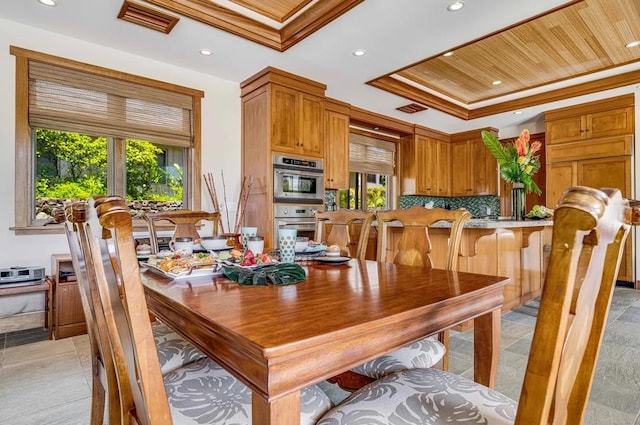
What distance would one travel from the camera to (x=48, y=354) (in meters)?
2.34

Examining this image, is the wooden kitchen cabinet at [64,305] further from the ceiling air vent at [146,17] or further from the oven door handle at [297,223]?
the ceiling air vent at [146,17]

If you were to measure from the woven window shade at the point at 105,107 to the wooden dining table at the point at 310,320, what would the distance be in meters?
2.51

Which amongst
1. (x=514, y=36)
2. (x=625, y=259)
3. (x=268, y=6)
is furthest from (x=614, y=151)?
(x=268, y=6)

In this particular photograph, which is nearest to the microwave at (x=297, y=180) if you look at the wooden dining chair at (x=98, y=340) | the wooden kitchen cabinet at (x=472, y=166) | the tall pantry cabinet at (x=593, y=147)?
the wooden dining chair at (x=98, y=340)

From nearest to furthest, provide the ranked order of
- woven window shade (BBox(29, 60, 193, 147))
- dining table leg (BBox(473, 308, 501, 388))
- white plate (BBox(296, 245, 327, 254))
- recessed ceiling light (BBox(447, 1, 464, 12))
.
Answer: dining table leg (BBox(473, 308, 501, 388)), white plate (BBox(296, 245, 327, 254)), recessed ceiling light (BBox(447, 1, 464, 12)), woven window shade (BBox(29, 60, 193, 147))

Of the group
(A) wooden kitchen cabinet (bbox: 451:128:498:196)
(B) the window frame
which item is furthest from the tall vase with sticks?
(A) wooden kitchen cabinet (bbox: 451:128:498:196)

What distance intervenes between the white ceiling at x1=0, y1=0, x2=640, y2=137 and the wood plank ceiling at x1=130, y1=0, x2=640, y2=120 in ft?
0.38

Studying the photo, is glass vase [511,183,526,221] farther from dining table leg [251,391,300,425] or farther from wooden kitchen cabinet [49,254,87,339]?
wooden kitchen cabinet [49,254,87,339]

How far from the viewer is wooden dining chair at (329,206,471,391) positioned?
4.12 ft

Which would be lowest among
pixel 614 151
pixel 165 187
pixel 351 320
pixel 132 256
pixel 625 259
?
pixel 625 259

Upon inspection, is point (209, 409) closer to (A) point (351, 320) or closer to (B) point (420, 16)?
(A) point (351, 320)

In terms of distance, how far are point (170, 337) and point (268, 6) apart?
8.54 ft

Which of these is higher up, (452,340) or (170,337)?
(170,337)

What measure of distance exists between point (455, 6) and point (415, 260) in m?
1.99
